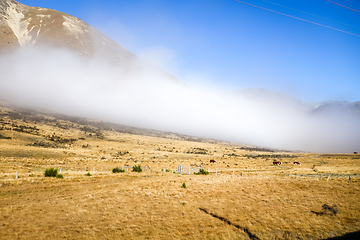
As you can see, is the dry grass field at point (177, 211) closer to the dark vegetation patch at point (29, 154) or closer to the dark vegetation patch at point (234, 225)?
the dark vegetation patch at point (234, 225)

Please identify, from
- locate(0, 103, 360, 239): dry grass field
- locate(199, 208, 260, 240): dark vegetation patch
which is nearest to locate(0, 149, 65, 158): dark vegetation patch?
locate(0, 103, 360, 239): dry grass field

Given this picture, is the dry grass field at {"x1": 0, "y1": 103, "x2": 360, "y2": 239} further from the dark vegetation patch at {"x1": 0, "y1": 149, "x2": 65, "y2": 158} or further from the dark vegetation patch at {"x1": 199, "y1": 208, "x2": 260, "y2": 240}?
the dark vegetation patch at {"x1": 0, "y1": 149, "x2": 65, "y2": 158}

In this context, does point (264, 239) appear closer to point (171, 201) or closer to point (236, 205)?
point (236, 205)

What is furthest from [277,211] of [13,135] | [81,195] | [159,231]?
[13,135]

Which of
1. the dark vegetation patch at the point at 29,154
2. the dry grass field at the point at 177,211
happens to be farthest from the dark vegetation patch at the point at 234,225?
the dark vegetation patch at the point at 29,154

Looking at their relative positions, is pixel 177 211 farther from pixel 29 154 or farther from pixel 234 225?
pixel 29 154

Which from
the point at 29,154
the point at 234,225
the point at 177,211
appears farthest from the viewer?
the point at 29,154

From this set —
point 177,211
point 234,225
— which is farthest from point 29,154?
point 234,225

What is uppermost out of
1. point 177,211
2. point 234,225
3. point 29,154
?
point 234,225

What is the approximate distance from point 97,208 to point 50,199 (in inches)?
175

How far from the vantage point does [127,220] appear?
39.2 ft

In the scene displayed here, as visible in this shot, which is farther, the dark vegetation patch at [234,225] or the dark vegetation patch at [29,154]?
the dark vegetation patch at [29,154]

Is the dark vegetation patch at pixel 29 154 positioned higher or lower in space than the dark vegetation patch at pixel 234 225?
lower

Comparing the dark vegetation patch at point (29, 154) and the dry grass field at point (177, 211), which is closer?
the dry grass field at point (177, 211)
